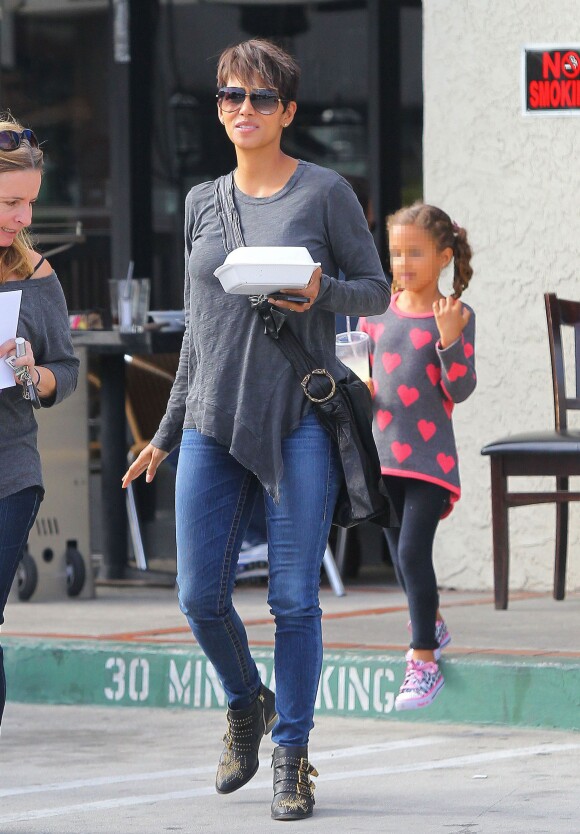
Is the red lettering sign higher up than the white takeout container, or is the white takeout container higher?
the red lettering sign

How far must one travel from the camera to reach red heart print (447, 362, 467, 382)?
5.70 metres

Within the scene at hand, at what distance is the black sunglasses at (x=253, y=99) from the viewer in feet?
14.8

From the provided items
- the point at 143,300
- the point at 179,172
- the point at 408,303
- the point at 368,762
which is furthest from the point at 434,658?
the point at 179,172

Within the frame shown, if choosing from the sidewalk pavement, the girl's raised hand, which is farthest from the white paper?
the sidewalk pavement

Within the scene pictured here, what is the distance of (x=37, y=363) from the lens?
4.32 meters

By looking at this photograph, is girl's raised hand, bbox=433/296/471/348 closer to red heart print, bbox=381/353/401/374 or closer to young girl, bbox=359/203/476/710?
young girl, bbox=359/203/476/710

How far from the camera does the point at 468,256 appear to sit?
6.00 meters

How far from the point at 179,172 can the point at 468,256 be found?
3437 millimetres

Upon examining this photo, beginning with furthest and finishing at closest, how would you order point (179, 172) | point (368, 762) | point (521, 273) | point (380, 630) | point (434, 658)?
point (179, 172)
point (521, 273)
point (380, 630)
point (434, 658)
point (368, 762)

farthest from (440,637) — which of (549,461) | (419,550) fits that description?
(549,461)

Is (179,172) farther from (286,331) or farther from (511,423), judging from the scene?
(286,331)

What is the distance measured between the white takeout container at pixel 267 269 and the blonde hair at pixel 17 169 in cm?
46

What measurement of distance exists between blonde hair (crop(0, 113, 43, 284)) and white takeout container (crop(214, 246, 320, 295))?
46 cm

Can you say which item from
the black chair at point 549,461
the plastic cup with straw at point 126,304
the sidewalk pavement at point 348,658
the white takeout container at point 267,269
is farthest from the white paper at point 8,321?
the plastic cup with straw at point 126,304
